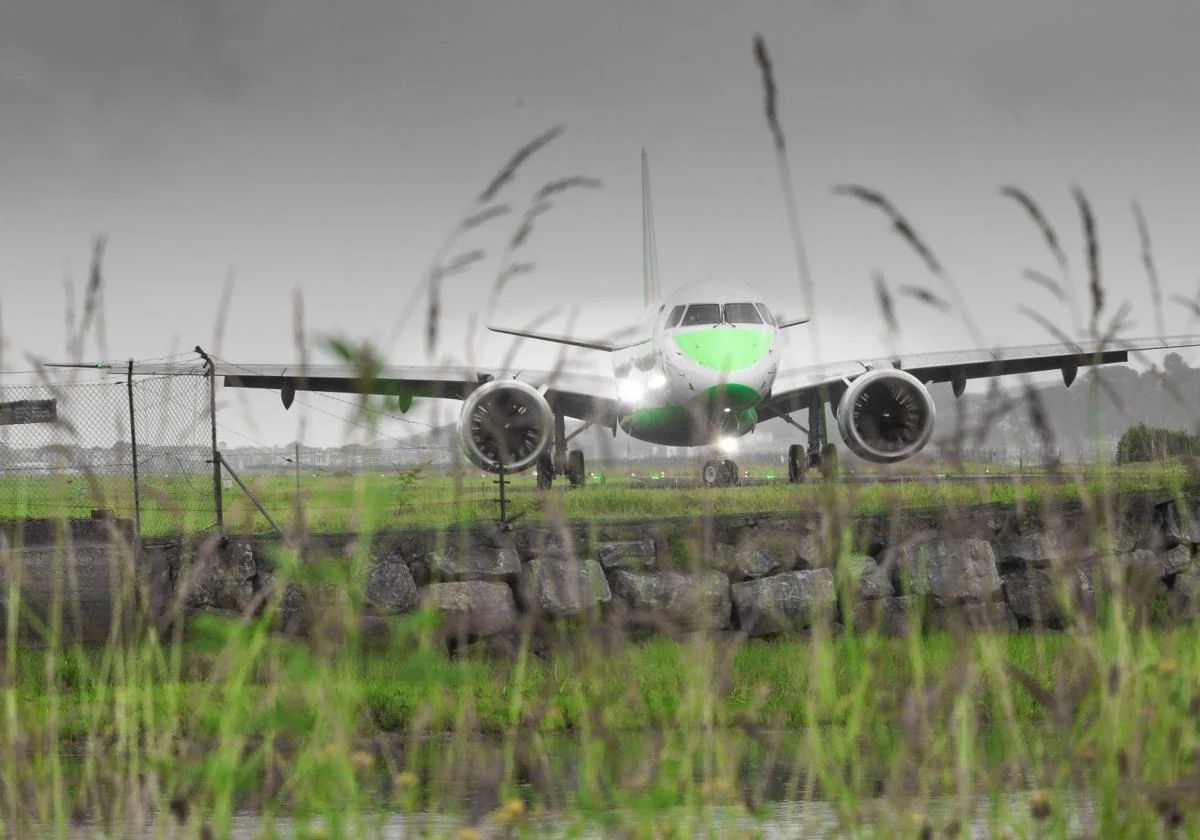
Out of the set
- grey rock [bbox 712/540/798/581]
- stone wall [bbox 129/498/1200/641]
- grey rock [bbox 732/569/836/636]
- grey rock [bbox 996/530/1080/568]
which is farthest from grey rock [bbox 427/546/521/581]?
grey rock [bbox 996/530/1080/568]

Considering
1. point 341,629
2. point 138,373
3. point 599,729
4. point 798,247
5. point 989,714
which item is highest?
point 138,373

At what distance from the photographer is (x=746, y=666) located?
9.20m

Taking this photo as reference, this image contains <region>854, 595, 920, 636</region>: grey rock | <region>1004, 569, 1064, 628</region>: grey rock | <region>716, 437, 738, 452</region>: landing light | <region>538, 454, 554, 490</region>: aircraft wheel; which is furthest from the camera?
<region>538, 454, 554, 490</region>: aircraft wheel

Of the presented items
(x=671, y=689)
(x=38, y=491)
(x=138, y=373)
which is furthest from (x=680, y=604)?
(x=38, y=491)

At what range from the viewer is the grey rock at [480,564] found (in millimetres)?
10125

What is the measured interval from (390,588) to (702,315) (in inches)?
401

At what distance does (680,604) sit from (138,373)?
4.01m

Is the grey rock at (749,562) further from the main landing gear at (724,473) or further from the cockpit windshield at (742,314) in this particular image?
the cockpit windshield at (742,314)

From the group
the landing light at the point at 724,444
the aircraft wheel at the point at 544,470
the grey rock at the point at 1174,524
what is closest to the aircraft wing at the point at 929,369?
the aircraft wheel at the point at 544,470

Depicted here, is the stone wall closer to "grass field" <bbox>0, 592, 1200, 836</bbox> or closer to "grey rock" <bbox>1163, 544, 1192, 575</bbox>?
"grey rock" <bbox>1163, 544, 1192, 575</bbox>

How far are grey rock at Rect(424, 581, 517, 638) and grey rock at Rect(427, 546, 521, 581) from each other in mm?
62

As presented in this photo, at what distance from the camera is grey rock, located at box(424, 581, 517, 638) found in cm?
984

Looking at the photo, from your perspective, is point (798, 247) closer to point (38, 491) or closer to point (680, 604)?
point (680, 604)

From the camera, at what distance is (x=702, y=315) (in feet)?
64.2
